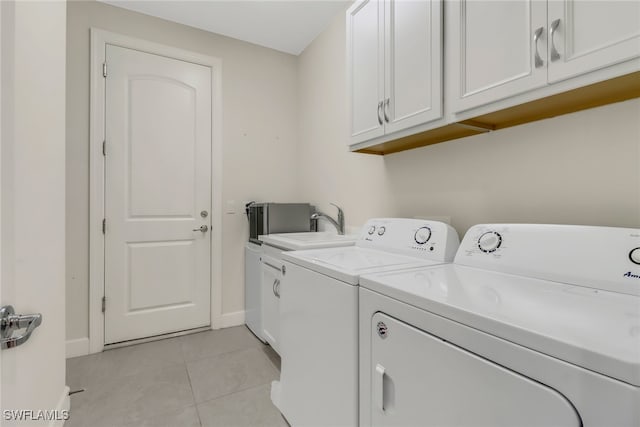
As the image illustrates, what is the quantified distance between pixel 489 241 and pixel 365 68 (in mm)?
1118

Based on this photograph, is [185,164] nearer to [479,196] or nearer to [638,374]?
[479,196]

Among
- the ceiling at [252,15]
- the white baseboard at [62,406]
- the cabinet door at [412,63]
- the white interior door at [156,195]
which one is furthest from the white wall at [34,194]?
the cabinet door at [412,63]

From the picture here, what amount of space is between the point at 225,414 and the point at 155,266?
1390 mm

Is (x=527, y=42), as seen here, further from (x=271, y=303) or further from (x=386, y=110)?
(x=271, y=303)

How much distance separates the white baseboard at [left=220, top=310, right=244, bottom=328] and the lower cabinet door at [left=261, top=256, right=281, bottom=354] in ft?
2.09

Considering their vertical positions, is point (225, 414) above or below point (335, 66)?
below

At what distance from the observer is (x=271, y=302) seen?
2020 millimetres

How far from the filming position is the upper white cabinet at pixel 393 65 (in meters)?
1.25

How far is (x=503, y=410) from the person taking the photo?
0.58 metres

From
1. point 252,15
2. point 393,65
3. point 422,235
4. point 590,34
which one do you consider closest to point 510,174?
point 422,235

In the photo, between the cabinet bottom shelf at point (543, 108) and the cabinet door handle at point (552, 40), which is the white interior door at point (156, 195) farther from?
the cabinet door handle at point (552, 40)

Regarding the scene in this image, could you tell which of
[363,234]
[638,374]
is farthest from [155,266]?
[638,374]

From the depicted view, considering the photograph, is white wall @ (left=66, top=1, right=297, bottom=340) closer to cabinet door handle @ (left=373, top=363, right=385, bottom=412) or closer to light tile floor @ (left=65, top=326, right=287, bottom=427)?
light tile floor @ (left=65, top=326, right=287, bottom=427)

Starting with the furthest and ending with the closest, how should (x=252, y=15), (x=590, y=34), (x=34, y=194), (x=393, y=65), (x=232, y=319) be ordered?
(x=232, y=319) < (x=252, y=15) < (x=393, y=65) < (x=34, y=194) < (x=590, y=34)
